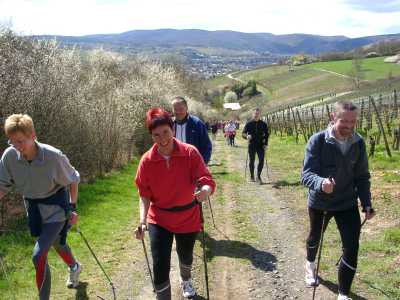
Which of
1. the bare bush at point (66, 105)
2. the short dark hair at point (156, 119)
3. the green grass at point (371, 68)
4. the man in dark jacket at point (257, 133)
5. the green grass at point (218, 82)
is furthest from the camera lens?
the green grass at point (218, 82)

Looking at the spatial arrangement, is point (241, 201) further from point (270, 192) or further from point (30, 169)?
point (30, 169)

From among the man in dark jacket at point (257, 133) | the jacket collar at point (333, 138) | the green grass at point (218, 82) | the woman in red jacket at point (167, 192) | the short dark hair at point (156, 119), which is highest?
the short dark hair at point (156, 119)

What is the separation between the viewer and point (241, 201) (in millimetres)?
11914

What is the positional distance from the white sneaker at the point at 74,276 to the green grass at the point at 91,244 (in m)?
0.09

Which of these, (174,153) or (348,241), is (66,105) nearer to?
(174,153)

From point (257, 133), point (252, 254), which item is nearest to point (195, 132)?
point (252, 254)

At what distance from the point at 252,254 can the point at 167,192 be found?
3447 mm

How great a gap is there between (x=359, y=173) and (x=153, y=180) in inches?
91.6

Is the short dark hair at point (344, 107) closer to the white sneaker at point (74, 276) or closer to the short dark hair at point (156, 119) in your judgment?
the short dark hair at point (156, 119)

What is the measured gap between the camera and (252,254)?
A: 25.4 feet

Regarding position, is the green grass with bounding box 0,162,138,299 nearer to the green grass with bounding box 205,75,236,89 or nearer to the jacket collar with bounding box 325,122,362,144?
the jacket collar with bounding box 325,122,362,144

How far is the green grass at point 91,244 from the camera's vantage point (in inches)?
259

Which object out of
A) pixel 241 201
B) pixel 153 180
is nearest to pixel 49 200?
pixel 153 180

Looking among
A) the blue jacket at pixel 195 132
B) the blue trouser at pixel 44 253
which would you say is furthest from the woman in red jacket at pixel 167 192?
the blue jacket at pixel 195 132
